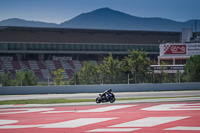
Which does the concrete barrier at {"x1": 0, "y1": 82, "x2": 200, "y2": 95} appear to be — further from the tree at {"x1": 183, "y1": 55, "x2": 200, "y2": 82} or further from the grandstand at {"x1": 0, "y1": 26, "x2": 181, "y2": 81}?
the grandstand at {"x1": 0, "y1": 26, "x2": 181, "y2": 81}

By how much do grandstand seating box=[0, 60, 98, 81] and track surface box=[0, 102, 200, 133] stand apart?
44502 mm

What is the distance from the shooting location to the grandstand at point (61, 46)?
70250 millimetres

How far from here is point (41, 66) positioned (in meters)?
70.5

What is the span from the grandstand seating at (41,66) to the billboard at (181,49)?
17.1 meters

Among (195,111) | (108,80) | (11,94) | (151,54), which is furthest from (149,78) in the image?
(151,54)

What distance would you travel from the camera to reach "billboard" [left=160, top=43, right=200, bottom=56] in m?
69.9

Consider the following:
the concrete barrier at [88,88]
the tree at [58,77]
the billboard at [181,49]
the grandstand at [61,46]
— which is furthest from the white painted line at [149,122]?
the billboard at [181,49]

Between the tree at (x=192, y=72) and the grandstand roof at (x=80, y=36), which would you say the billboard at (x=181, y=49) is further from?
the tree at (x=192, y=72)

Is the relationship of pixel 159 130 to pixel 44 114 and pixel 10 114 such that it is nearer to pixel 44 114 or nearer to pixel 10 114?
pixel 44 114

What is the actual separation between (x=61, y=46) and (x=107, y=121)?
57.8m

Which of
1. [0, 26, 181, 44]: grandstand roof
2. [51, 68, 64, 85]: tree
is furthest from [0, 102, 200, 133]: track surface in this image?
[0, 26, 181, 44]: grandstand roof

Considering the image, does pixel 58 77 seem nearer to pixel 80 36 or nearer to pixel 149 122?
pixel 80 36

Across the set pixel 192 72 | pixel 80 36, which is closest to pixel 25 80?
pixel 192 72

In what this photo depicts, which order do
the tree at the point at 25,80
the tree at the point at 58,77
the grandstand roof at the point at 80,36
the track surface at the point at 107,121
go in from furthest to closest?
the grandstand roof at the point at 80,36
the tree at the point at 58,77
the tree at the point at 25,80
the track surface at the point at 107,121
